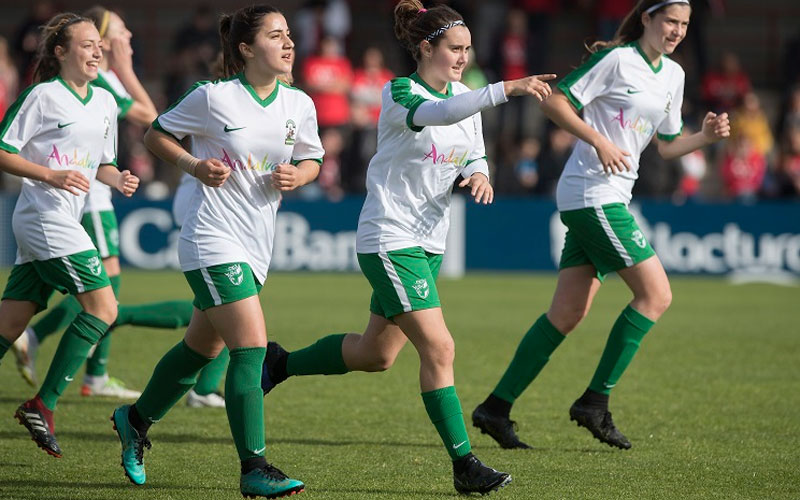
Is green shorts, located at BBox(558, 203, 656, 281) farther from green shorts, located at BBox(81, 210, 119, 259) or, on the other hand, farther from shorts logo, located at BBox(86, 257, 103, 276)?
green shorts, located at BBox(81, 210, 119, 259)

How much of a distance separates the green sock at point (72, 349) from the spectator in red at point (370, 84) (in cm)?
1206

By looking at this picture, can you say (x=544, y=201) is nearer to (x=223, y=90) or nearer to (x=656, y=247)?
(x=656, y=247)

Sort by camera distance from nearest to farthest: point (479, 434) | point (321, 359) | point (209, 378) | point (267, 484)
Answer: point (267, 484) → point (321, 359) → point (479, 434) → point (209, 378)

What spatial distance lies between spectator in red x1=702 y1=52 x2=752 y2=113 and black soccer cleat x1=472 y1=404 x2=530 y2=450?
44.3ft

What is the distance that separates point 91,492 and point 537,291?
9535 millimetres

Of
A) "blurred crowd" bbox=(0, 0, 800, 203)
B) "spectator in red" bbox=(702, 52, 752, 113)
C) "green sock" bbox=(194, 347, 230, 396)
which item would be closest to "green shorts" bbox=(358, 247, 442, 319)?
"green sock" bbox=(194, 347, 230, 396)

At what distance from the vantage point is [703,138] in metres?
6.49

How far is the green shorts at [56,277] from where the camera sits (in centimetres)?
612

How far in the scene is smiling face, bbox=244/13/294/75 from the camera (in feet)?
16.7

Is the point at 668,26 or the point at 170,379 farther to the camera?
the point at 668,26

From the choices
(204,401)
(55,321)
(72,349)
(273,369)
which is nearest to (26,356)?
(55,321)

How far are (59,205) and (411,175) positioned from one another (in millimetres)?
1993

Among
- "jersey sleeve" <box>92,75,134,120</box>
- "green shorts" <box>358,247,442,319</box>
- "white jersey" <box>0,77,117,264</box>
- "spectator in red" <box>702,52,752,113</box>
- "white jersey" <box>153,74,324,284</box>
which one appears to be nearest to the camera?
"white jersey" <box>153,74,324,284</box>

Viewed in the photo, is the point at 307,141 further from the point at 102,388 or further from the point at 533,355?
the point at 102,388
